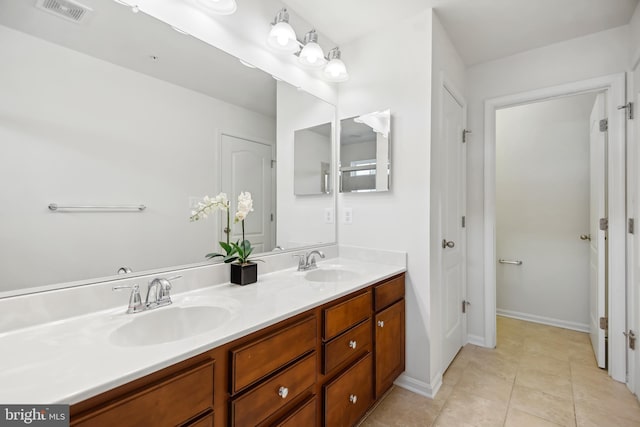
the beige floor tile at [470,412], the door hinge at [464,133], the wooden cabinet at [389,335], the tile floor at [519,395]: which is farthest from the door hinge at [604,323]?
the door hinge at [464,133]

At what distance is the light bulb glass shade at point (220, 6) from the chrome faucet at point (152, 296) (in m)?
1.23

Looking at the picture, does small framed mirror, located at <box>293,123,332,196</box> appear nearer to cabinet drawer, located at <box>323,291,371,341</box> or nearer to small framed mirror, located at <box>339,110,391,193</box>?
small framed mirror, located at <box>339,110,391,193</box>

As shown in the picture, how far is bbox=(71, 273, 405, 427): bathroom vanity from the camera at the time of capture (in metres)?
0.69

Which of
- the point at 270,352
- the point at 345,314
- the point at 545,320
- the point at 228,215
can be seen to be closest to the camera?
the point at 270,352

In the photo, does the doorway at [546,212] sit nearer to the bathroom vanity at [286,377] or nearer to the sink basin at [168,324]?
the bathroom vanity at [286,377]

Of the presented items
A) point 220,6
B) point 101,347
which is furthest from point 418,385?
point 220,6

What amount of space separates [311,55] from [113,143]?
1.25m

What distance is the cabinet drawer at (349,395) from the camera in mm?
1246

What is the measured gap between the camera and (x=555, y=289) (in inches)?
113

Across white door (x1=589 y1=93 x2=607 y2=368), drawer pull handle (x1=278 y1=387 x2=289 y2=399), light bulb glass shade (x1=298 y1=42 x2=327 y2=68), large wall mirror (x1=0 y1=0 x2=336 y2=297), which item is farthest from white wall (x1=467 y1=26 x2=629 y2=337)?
drawer pull handle (x1=278 y1=387 x2=289 y2=399)

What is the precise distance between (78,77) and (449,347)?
2.62 metres

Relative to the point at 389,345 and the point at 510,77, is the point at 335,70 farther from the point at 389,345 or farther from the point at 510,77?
the point at 389,345

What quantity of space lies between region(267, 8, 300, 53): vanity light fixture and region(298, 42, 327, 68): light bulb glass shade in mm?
120

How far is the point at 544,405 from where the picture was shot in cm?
172
